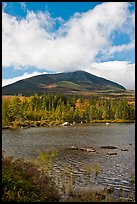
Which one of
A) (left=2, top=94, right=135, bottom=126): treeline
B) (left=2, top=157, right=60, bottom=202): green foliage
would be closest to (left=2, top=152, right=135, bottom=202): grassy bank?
(left=2, top=157, right=60, bottom=202): green foliage

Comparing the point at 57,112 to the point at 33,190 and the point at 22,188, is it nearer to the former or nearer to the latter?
the point at 33,190

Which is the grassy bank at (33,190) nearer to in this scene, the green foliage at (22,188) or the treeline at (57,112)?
the green foliage at (22,188)

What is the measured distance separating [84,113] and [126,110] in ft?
35.7

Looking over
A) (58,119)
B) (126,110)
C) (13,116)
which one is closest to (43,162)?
(13,116)

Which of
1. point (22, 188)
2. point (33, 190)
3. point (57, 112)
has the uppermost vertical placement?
point (57, 112)

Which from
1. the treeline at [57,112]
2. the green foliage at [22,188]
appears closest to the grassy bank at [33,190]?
the green foliage at [22,188]

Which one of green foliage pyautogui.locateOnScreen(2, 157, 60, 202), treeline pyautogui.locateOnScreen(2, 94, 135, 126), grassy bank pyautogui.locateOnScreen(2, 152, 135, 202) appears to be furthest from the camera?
treeline pyautogui.locateOnScreen(2, 94, 135, 126)

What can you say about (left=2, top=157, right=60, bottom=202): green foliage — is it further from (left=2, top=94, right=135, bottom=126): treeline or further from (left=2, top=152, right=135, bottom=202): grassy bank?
(left=2, top=94, right=135, bottom=126): treeline

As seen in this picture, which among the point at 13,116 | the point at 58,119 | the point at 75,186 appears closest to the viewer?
the point at 75,186

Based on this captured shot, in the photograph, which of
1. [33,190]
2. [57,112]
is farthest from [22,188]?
[57,112]

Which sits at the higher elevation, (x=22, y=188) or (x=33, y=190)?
(x=22, y=188)

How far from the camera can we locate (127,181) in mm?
14164

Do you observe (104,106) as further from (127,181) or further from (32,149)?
(127,181)

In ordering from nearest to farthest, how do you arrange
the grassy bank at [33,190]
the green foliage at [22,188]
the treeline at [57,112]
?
the green foliage at [22,188] < the grassy bank at [33,190] < the treeline at [57,112]
